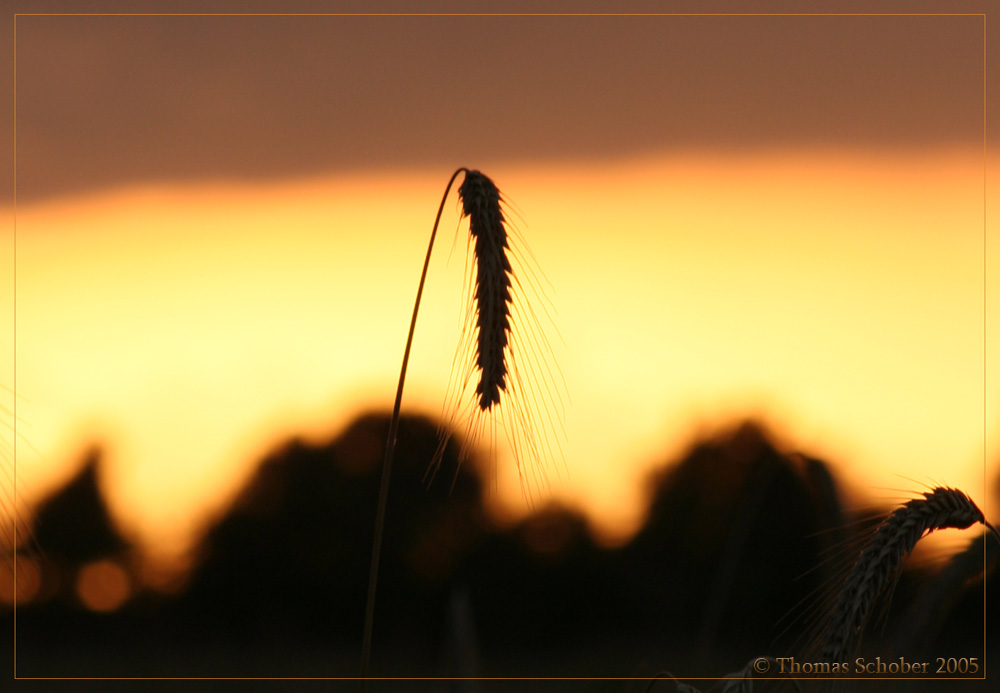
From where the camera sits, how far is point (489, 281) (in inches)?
109

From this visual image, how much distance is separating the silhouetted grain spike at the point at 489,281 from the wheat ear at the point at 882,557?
5.79 ft

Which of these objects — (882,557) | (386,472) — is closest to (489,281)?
(386,472)

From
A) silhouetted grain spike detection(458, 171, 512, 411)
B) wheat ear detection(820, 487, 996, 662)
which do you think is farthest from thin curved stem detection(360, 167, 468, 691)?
wheat ear detection(820, 487, 996, 662)

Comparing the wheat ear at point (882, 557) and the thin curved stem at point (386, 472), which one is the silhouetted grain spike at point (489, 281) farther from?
the wheat ear at point (882, 557)

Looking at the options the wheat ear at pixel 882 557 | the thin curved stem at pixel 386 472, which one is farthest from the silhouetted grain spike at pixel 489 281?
the wheat ear at pixel 882 557

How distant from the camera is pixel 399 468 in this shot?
1084 cm

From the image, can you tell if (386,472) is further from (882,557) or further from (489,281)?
(882,557)

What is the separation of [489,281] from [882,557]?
2.05m

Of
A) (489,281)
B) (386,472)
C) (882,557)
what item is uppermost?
(489,281)

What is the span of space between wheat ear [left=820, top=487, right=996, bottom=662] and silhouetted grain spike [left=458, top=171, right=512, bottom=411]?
177 cm

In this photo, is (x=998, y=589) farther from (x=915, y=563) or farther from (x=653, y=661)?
(x=653, y=661)

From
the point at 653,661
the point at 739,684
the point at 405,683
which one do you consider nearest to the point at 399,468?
the point at 405,683

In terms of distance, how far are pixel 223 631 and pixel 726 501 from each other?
436cm

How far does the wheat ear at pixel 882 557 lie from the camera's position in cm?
300
